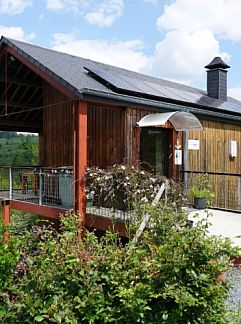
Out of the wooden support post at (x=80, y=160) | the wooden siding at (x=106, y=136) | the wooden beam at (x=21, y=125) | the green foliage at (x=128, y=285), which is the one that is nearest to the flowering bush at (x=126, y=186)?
the wooden support post at (x=80, y=160)

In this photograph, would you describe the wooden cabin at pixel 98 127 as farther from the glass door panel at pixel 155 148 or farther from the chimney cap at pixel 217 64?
the chimney cap at pixel 217 64

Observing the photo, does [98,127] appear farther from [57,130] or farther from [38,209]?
[38,209]

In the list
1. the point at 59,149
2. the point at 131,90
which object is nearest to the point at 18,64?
the point at 59,149

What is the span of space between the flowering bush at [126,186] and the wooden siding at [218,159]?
3.68 meters

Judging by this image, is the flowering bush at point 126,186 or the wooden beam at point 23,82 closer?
the flowering bush at point 126,186

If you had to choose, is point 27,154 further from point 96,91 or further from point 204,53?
point 96,91

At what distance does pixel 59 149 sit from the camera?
11.3 m

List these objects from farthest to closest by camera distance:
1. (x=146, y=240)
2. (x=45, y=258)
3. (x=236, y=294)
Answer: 1. (x=236, y=294)
2. (x=146, y=240)
3. (x=45, y=258)

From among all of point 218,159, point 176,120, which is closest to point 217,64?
point 218,159

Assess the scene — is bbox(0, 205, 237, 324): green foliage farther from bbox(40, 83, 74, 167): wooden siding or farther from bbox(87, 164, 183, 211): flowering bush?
bbox(40, 83, 74, 167): wooden siding

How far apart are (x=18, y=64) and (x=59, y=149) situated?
3.13 meters

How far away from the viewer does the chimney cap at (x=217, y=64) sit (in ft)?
54.7

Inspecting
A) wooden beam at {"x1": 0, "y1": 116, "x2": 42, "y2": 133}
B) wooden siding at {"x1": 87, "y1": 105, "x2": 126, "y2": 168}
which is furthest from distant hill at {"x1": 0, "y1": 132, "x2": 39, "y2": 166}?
wooden siding at {"x1": 87, "y1": 105, "x2": 126, "y2": 168}

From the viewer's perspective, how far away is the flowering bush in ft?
23.9
